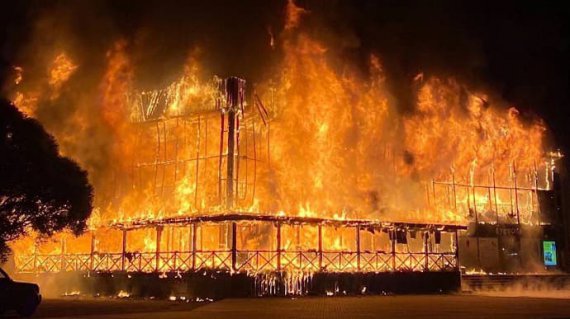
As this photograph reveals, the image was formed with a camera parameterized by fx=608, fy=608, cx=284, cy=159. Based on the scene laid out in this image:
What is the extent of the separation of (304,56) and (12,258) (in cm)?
2203

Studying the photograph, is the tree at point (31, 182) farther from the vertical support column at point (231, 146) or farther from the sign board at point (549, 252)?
the sign board at point (549, 252)

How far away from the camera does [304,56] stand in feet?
122

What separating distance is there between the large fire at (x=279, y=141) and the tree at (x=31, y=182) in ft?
22.7

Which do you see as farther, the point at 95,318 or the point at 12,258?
the point at 12,258

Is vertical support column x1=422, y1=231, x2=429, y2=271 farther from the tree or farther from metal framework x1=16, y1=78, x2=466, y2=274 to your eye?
the tree

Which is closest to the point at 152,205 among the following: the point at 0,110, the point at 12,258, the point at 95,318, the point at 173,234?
the point at 173,234

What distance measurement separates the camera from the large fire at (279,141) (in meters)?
36.5

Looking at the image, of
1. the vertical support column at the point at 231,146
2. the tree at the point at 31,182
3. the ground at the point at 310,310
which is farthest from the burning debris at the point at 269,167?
the tree at the point at 31,182

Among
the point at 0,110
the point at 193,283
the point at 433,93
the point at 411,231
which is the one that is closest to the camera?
the point at 0,110

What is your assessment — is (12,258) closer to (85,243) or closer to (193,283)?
(85,243)

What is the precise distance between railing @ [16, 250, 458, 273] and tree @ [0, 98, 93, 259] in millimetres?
6913

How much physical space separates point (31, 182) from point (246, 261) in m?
10.5

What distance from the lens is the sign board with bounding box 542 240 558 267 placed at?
167 feet

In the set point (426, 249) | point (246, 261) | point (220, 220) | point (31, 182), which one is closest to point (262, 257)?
point (246, 261)
